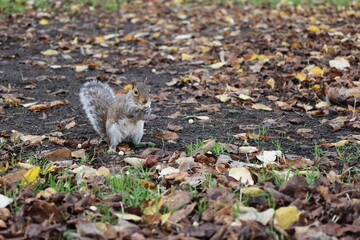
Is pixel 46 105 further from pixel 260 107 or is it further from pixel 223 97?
pixel 260 107

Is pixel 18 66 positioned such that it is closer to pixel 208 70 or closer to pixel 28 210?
pixel 208 70

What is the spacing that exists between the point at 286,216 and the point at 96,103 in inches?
90.2

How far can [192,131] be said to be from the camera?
434 cm

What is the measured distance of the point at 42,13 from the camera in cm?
970

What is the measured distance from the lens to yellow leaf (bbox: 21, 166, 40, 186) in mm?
3041

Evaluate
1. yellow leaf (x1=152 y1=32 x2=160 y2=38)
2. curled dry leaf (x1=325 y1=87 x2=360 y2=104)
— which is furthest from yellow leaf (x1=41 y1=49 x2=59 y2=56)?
curled dry leaf (x1=325 y1=87 x2=360 y2=104)

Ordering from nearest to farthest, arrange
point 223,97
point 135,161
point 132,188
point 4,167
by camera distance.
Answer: point 132,188 < point 4,167 < point 135,161 < point 223,97

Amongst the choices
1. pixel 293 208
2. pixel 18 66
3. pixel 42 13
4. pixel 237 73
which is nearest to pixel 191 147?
pixel 293 208

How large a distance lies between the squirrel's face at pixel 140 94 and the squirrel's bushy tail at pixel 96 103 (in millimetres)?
438

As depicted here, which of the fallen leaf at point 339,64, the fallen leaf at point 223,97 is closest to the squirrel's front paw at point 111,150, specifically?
the fallen leaf at point 223,97

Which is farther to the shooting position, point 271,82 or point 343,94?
point 271,82

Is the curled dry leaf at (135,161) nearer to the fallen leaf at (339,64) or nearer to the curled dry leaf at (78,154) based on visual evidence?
the curled dry leaf at (78,154)

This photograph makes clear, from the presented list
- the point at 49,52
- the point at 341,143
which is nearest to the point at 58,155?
the point at 341,143

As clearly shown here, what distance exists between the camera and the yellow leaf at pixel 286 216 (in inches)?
98.7
